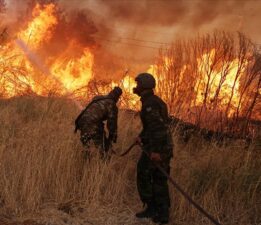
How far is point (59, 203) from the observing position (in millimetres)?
6074

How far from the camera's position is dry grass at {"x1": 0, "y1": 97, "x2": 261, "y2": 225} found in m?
5.91

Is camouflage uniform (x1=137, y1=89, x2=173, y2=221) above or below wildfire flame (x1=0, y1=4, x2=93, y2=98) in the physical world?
below

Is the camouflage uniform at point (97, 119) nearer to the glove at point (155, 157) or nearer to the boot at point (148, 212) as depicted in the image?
the boot at point (148, 212)

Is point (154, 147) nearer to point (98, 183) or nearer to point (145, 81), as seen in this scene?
point (145, 81)

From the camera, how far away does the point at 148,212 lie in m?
6.13

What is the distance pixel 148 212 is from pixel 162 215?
24 cm

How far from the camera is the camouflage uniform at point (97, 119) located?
7543 millimetres

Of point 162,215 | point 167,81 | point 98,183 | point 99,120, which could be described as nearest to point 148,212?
point 162,215

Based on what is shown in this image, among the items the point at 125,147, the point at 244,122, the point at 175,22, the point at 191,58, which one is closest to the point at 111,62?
the point at 175,22

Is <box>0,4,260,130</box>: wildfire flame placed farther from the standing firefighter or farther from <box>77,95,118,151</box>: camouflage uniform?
the standing firefighter

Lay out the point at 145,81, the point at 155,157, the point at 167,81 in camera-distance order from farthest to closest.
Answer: the point at 167,81
the point at 145,81
the point at 155,157

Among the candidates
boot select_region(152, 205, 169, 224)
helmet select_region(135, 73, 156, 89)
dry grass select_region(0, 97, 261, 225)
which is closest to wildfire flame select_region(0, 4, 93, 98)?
dry grass select_region(0, 97, 261, 225)

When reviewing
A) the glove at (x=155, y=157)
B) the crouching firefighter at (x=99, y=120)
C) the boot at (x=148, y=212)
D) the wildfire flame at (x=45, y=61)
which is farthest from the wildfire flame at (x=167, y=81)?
the glove at (x=155, y=157)

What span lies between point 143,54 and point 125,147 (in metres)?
22.2
